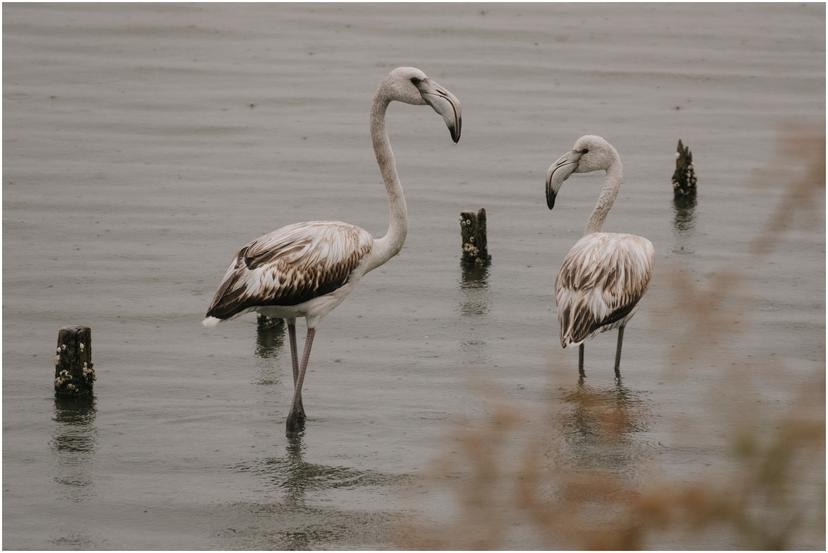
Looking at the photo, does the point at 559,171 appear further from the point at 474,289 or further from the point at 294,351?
the point at 294,351

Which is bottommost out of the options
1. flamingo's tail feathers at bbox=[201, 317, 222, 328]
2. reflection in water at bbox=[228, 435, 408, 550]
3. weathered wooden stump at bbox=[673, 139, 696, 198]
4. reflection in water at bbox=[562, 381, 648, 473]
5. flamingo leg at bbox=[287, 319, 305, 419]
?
reflection in water at bbox=[228, 435, 408, 550]

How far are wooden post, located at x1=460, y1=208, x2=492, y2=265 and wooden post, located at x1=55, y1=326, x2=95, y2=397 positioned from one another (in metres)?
3.91

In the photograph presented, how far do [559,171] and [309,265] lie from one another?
2.58m

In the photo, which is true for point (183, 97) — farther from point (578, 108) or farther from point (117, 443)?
point (117, 443)

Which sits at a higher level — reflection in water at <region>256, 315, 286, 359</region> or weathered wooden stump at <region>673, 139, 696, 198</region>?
weathered wooden stump at <region>673, 139, 696, 198</region>

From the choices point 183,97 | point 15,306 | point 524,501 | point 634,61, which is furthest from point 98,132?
point 524,501

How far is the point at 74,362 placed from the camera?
9.08m

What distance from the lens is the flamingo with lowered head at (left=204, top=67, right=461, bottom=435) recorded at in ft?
28.2

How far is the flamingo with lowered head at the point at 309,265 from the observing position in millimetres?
8602

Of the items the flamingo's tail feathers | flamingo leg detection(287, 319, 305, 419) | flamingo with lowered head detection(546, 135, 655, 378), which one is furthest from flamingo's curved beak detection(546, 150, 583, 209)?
the flamingo's tail feathers

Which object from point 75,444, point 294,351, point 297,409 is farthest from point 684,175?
point 75,444

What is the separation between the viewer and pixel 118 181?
14.6 metres

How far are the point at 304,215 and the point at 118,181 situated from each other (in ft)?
7.27

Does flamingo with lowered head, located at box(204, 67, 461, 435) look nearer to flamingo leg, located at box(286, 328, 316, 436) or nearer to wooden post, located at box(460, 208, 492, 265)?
flamingo leg, located at box(286, 328, 316, 436)
